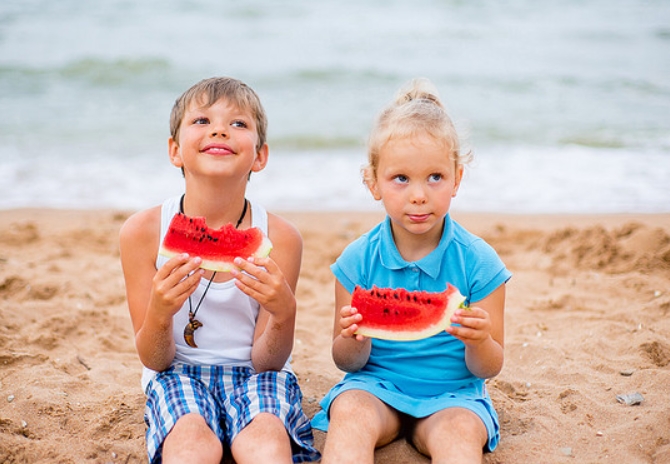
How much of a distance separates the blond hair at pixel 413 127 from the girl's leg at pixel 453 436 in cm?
125

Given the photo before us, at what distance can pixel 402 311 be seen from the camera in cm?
343

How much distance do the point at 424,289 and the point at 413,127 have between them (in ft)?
2.72

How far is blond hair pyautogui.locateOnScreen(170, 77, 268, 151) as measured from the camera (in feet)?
12.6

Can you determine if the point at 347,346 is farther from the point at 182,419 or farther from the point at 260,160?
the point at 260,160

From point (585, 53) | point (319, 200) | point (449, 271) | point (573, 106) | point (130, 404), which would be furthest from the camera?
point (585, 53)

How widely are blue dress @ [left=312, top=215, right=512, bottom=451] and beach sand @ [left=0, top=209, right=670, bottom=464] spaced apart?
0.95 feet

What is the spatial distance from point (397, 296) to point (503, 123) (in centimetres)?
911

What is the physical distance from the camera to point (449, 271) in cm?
365

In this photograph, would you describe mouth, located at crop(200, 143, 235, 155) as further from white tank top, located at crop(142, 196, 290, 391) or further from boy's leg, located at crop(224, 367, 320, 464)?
boy's leg, located at crop(224, 367, 320, 464)

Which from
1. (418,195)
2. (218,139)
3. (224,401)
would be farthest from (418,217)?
(224,401)

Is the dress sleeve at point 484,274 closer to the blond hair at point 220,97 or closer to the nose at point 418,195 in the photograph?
the nose at point 418,195

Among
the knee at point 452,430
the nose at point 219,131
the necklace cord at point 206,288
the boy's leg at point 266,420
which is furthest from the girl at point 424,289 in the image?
the nose at point 219,131

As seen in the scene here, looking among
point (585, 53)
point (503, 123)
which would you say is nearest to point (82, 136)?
point (503, 123)

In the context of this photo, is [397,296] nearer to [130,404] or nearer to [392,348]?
[392,348]
